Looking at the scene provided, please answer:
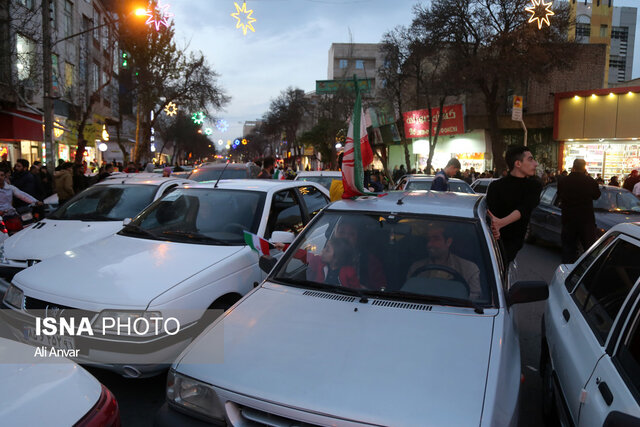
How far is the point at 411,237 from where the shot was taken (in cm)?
326

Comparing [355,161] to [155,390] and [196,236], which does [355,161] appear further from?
[155,390]

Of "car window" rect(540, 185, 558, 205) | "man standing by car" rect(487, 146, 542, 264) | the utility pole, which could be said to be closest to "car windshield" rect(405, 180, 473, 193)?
"car window" rect(540, 185, 558, 205)

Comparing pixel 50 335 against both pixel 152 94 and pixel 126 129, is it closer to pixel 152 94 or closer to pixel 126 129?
pixel 152 94

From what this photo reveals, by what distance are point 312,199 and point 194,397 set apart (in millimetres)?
4027

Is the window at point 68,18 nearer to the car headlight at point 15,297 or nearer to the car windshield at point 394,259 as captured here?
the car headlight at point 15,297

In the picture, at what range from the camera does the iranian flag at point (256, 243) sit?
13.4ft

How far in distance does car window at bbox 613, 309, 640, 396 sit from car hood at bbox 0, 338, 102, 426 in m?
2.31

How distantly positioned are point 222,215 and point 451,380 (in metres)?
3.29

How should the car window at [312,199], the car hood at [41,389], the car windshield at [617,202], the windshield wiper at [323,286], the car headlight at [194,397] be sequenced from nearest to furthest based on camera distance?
the car hood at [41,389]
the car headlight at [194,397]
the windshield wiper at [323,286]
the car window at [312,199]
the car windshield at [617,202]

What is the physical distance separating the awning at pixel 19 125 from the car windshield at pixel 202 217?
650 inches

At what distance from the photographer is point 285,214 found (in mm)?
5125

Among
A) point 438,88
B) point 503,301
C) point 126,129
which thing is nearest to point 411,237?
point 503,301

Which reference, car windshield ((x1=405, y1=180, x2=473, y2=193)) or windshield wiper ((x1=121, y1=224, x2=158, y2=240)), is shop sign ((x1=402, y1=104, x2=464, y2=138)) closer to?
car windshield ((x1=405, y1=180, x2=473, y2=193))

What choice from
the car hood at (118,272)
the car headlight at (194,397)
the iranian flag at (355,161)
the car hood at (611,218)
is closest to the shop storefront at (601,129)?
the car hood at (611,218)
